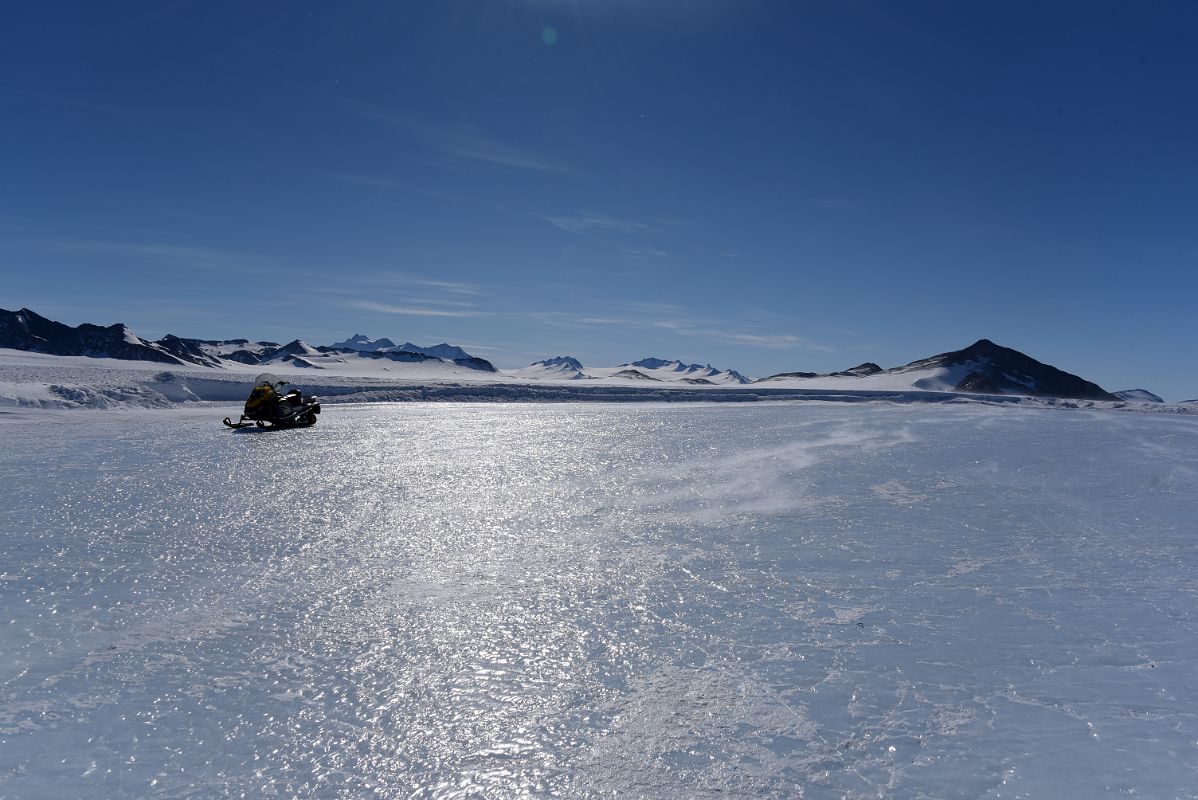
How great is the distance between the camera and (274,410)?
27688 mm

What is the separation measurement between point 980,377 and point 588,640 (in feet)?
407

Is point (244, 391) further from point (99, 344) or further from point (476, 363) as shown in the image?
point (476, 363)

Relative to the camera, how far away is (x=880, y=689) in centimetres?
620

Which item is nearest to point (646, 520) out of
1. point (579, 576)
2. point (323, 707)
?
point (579, 576)

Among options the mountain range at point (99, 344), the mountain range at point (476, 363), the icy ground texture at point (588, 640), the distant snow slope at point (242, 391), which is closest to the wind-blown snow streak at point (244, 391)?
the distant snow slope at point (242, 391)

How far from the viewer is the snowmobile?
27.6 metres

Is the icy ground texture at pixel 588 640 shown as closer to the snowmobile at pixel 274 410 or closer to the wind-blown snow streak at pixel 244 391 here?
the snowmobile at pixel 274 410

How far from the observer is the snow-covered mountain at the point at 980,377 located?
4341 inches

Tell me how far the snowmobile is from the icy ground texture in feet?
39.0

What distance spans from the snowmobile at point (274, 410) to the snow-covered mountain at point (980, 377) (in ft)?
273

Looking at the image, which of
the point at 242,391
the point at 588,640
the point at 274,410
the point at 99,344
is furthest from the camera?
the point at 99,344

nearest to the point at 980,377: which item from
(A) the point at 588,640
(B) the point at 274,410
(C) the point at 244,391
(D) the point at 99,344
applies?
(C) the point at 244,391

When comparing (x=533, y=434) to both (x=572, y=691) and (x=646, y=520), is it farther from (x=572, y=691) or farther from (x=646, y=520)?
(x=572, y=691)

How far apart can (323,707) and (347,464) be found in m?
13.3
